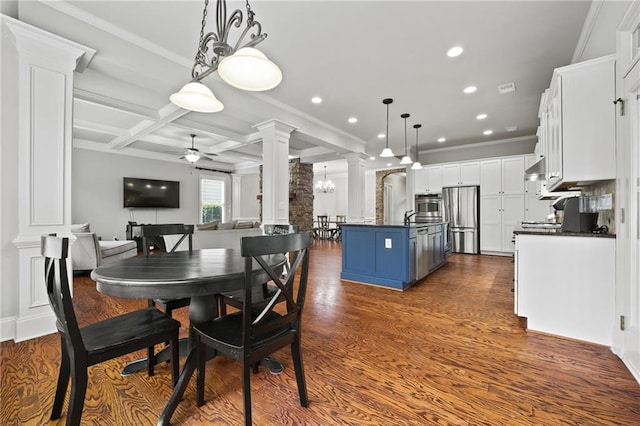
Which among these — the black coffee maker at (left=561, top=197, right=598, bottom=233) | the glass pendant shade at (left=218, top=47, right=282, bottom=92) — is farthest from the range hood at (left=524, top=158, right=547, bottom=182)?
the glass pendant shade at (left=218, top=47, right=282, bottom=92)

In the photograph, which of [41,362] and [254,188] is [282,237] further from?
[254,188]

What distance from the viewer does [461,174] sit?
6.94m

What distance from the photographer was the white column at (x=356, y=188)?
6.76m

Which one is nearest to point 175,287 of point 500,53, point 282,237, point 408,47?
point 282,237

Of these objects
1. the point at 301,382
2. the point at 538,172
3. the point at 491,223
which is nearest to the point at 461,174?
the point at 491,223

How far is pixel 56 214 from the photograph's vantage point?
2.34m

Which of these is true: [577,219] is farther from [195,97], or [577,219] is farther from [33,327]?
[33,327]

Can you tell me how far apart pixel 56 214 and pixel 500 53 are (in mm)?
4798

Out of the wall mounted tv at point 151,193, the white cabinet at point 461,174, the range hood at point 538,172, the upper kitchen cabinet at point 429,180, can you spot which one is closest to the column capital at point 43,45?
the range hood at point 538,172

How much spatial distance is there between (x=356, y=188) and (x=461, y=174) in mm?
2787

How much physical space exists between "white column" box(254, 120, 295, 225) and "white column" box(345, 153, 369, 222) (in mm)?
2505

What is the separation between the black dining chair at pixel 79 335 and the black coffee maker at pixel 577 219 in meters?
3.21

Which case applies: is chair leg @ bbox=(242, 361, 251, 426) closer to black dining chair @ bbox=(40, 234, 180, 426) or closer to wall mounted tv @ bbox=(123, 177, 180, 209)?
black dining chair @ bbox=(40, 234, 180, 426)

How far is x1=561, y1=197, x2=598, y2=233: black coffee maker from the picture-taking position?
2.29 meters
